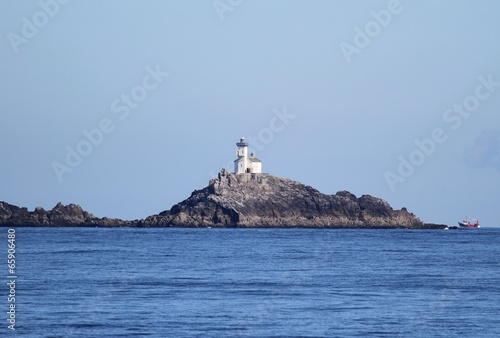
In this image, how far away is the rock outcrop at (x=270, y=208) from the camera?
142250 millimetres

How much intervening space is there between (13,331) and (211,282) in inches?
608

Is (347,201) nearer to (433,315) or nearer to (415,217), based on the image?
(415,217)

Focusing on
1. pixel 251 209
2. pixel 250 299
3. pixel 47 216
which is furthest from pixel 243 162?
pixel 250 299

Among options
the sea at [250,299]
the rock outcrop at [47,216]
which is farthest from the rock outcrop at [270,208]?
the sea at [250,299]

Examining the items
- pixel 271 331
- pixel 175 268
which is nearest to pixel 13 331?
pixel 271 331

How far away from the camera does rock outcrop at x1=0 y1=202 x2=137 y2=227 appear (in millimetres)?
151375

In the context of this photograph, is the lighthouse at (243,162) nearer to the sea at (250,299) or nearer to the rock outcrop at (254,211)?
the rock outcrop at (254,211)

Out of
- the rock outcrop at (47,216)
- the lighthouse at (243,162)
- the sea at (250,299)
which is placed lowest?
the sea at (250,299)

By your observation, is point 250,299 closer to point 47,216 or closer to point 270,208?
point 270,208

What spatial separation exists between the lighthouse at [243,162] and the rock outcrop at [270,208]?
2.22 m

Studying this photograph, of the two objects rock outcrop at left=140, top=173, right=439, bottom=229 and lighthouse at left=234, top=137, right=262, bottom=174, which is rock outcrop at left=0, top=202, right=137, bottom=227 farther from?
lighthouse at left=234, top=137, right=262, bottom=174

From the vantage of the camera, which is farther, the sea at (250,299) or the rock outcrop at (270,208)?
the rock outcrop at (270,208)

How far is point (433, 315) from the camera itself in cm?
2973

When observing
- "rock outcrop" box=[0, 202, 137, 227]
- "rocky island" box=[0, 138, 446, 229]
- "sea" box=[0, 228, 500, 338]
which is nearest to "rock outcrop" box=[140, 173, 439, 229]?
"rocky island" box=[0, 138, 446, 229]
